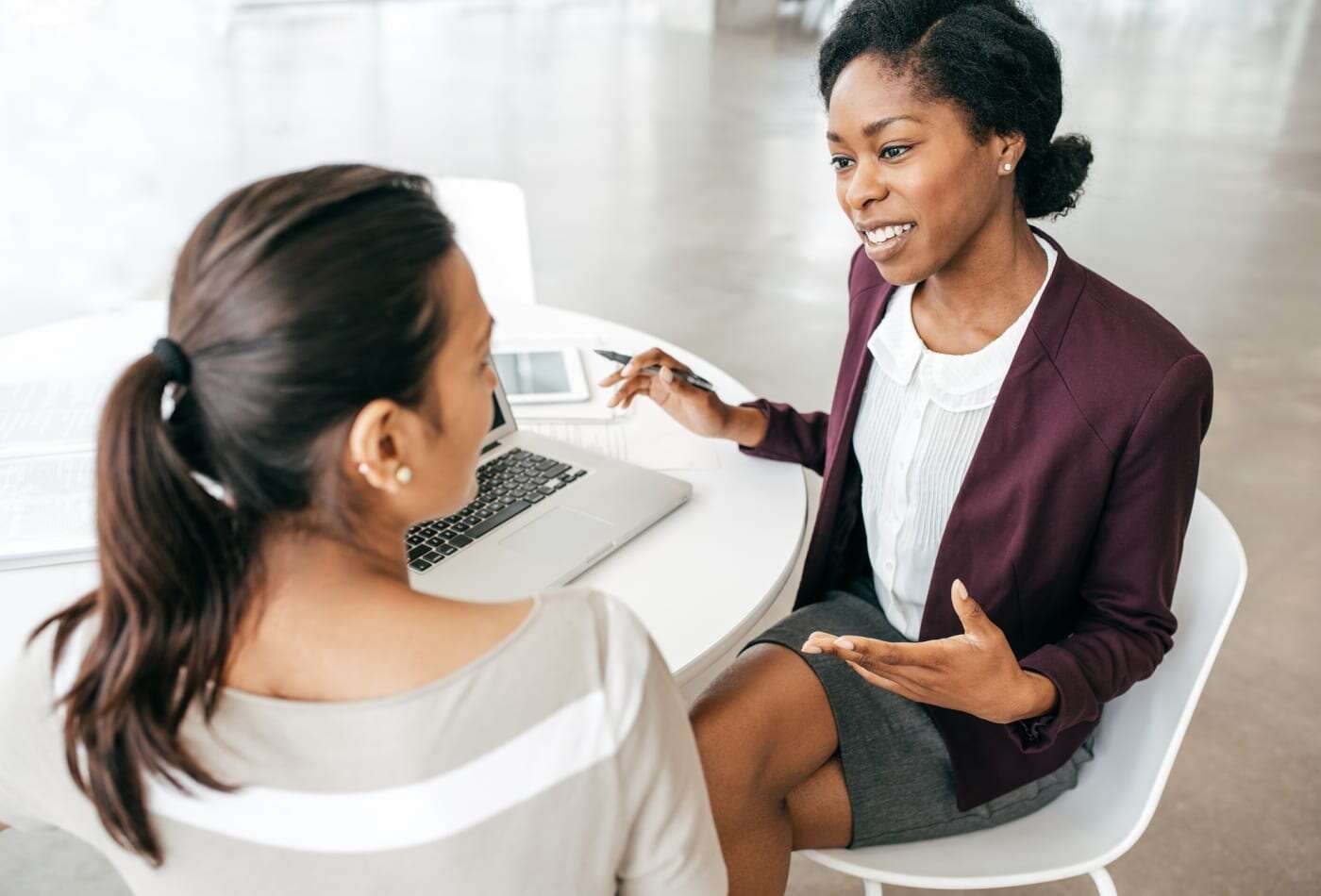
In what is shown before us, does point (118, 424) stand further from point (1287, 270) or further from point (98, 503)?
point (1287, 270)

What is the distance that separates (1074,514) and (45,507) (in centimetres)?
120

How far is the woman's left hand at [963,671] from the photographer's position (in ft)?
4.00

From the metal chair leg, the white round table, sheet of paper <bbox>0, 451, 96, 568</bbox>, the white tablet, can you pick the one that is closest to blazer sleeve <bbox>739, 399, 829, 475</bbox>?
the white round table

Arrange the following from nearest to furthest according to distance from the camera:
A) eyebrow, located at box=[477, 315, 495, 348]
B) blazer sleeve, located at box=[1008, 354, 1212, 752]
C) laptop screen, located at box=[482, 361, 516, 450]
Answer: eyebrow, located at box=[477, 315, 495, 348]
blazer sleeve, located at box=[1008, 354, 1212, 752]
laptop screen, located at box=[482, 361, 516, 450]

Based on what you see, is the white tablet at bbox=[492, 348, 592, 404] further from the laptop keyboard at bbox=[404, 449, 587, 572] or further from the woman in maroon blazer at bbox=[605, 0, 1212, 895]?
the woman in maroon blazer at bbox=[605, 0, 1212, 895]

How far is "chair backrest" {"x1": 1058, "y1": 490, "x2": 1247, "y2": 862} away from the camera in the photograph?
1.36 meters

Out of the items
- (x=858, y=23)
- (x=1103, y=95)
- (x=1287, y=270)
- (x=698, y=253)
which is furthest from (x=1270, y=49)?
(x=858, y=23)

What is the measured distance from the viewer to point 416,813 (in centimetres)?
75

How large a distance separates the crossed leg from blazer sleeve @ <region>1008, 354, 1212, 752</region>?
0.74 feet

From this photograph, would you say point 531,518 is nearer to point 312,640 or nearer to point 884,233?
point 884,233

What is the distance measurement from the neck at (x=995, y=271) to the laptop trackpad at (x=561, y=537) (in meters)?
0.54

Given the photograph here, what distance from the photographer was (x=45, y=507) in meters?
1.39

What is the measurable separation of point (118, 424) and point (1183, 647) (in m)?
1.19

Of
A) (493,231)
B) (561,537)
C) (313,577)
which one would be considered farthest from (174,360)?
(493,231)
